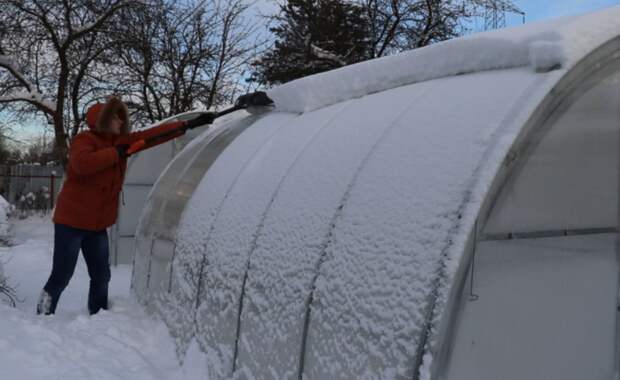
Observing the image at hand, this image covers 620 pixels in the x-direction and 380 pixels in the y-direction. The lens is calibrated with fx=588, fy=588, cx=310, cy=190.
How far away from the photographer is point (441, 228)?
90.3 inches

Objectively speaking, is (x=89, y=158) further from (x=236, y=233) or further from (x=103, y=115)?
(x=236, y=233)

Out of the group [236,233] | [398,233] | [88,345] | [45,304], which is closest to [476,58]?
[398,233]

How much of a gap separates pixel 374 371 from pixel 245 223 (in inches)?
66.4

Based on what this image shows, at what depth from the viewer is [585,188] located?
3.16 metres

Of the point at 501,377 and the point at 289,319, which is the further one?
the point at 289,319

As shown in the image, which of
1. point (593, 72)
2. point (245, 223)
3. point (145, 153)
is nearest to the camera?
point (593, 72)

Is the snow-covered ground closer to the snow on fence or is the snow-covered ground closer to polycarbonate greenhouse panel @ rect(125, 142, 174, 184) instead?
polycarbonate greenhouse panel @ rect(125, 142, 174, 184)

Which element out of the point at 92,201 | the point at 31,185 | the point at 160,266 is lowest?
the point at 31,185

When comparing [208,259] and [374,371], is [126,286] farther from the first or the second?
[374,371]

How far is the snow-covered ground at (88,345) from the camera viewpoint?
11.6 ft

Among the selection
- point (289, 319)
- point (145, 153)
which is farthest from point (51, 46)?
point (289, 319)

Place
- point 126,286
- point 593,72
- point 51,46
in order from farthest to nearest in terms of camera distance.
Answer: point 51,46 < point 126,286 < point 593,72

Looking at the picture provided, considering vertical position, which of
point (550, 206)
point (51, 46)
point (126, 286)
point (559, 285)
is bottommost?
point (126, 286)

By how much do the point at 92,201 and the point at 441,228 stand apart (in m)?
3.35
